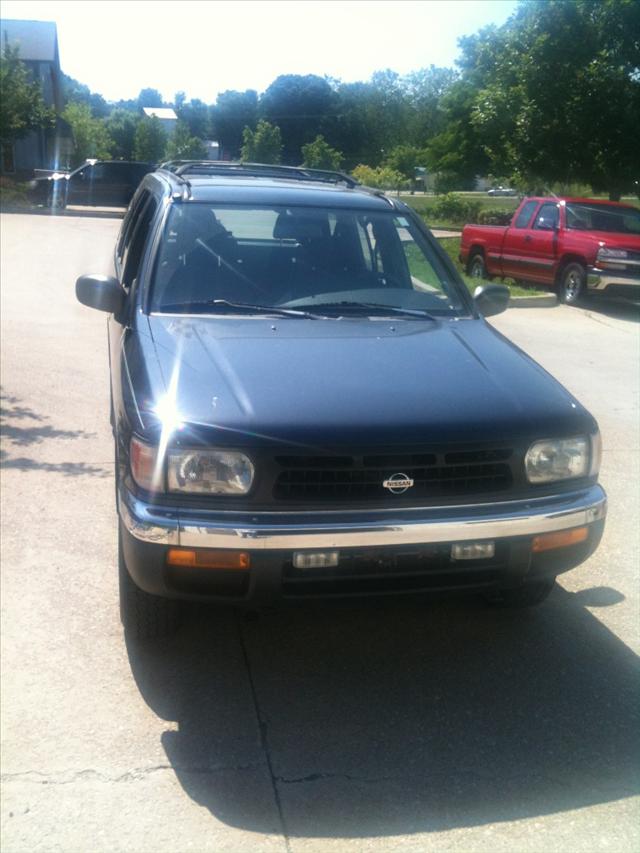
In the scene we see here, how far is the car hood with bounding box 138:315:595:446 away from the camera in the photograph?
3553mm

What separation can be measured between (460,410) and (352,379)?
45cm

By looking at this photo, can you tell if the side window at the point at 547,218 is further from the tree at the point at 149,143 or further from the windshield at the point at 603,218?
the tree at the point at 149,143

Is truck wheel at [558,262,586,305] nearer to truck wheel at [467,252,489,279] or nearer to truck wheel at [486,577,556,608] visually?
truck wheel at [467,252,489,279]

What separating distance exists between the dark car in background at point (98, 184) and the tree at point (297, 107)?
1845 inches

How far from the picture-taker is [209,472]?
3.50m

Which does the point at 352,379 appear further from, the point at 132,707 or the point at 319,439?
the point at 132,707

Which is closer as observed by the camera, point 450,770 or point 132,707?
point 450,770

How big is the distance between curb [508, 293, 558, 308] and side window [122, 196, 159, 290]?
934cm

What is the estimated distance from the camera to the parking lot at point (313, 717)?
3139mm

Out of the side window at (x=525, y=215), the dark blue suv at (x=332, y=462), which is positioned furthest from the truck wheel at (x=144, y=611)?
the side window at (x=525, y=215)

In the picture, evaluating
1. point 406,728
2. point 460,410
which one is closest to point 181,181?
point 460,410

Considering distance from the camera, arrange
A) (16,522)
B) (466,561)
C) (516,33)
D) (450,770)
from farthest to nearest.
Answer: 1. (516,33)
2. (16,522)
3. (466,561)
4. (450,770)

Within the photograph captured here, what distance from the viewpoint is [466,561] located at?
366 cm

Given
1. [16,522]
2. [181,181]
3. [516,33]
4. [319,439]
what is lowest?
[16,522]
